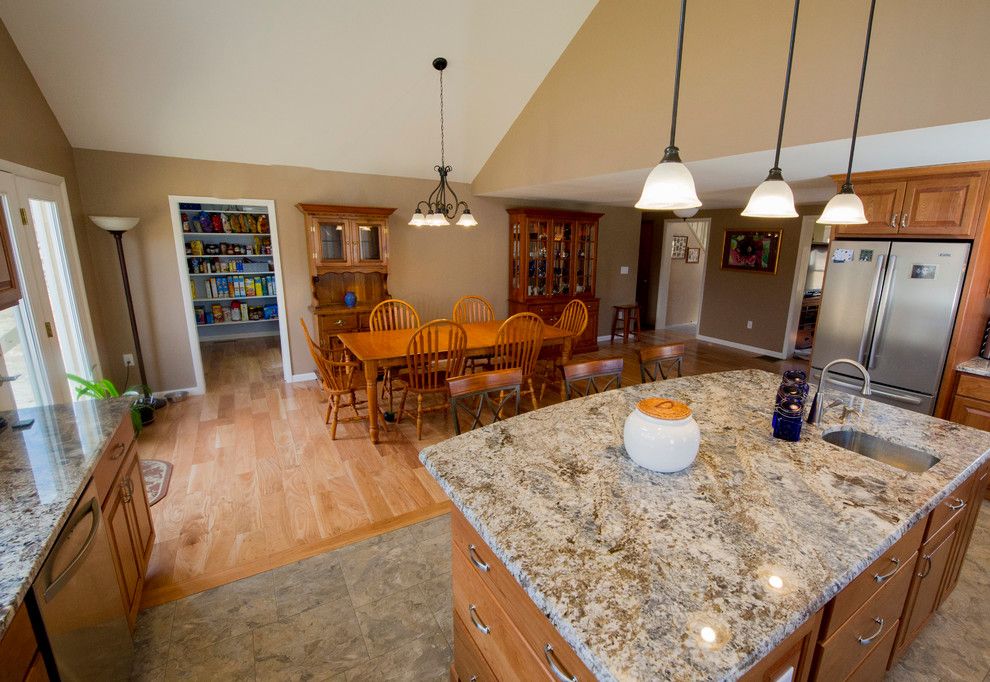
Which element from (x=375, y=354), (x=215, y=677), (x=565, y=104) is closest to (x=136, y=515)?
(x=215, y=677)

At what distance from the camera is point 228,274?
5.96 meters

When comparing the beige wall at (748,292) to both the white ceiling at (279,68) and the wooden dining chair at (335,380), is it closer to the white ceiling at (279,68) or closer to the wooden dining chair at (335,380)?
the white ceiling at (279,68)

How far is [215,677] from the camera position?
158 cm

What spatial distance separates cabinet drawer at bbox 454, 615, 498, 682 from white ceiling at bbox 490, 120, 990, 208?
2502 mm

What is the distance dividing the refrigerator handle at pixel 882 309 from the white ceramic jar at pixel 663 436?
2613 millimetres

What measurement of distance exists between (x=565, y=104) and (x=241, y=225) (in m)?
4.39

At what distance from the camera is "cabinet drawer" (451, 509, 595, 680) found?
2.92 feet

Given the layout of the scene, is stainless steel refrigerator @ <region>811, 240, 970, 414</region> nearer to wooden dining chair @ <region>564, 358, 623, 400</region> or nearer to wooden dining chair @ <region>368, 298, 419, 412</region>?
wooden dining chair @ <region>564, 358, 623, 400</region>

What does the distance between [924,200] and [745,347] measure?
382cm

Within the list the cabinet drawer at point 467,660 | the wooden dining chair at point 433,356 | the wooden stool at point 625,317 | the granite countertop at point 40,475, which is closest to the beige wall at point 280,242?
the wooden stool at point 625,317

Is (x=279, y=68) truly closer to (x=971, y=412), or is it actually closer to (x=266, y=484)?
(x=266, y=484)

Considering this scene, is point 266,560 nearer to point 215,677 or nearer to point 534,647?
point 215,677

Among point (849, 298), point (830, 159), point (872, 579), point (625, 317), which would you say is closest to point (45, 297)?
point (872, 579)

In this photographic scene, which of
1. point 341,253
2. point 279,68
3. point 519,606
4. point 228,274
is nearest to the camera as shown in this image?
point 519,606
